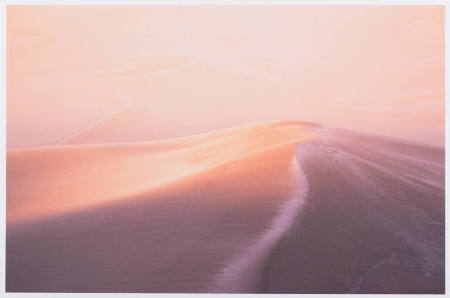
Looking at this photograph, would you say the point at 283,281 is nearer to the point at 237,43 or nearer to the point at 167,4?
the point at 237,43

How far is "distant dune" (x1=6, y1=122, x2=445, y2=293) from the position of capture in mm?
3107

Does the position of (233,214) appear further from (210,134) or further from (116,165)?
(116,165)

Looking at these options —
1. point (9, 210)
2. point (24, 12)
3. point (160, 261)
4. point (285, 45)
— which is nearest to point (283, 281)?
point (160, 261)

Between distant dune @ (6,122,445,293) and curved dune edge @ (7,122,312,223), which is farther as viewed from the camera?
curved dune edge @ (7,122,312,223)

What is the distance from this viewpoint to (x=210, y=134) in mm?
3451

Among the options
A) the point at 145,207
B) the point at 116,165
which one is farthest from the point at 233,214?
the point at 116,165

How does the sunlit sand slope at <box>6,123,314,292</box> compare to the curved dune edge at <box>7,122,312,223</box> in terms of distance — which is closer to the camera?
the sunlit sand slope at <box>6,123,314,292</box>

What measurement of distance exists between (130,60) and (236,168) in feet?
3.33

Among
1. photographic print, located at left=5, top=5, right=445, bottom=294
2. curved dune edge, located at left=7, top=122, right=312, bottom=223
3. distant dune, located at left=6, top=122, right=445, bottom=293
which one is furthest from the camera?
curved dune edge, located at left=7, top=122, right=312, bottom=223

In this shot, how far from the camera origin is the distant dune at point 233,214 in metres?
3.11

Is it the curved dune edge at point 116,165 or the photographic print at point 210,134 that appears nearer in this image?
the photographic print at point 210,134

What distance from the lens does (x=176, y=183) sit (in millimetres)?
3307

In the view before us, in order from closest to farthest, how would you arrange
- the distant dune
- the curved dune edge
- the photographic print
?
the distant dune, the photographic print, the curved dune edge

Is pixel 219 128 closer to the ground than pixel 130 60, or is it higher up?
closer to the ground
